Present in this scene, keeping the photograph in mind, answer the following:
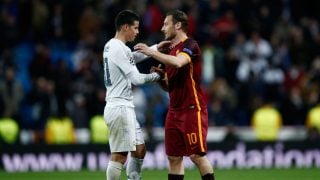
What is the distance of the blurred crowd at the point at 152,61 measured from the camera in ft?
59.7

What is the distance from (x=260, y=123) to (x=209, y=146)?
5.20ft

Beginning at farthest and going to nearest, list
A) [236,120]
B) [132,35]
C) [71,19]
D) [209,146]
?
[71,19]
[236,120]
[209,146]
[132,35]

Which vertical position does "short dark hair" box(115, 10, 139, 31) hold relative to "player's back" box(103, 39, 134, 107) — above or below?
above

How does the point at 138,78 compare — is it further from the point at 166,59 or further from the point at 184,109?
the point at 184,109

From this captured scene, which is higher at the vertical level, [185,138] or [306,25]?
[306,25]

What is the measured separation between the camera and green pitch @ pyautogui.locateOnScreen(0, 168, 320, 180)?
47.9 feet

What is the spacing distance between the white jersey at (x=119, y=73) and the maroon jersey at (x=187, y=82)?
25 cm

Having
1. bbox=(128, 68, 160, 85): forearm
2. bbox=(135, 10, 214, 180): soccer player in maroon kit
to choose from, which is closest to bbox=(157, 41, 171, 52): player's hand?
bbox=(135, 10, 214, 180): soccer player in maroon kit

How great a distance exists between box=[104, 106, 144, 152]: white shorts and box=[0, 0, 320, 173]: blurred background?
7.36m

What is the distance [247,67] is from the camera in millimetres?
19000

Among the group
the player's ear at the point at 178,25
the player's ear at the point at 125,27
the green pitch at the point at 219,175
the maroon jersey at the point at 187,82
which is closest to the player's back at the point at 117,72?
the player's ear at the point at 125,27

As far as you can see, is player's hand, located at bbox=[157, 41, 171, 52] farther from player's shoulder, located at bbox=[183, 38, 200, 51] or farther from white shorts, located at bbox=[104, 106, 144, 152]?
white shorts, located at bbox=[104, 106, 144, 152]

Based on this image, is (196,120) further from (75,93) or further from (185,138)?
(75,93)

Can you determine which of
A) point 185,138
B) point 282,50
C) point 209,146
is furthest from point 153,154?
point 185,138
